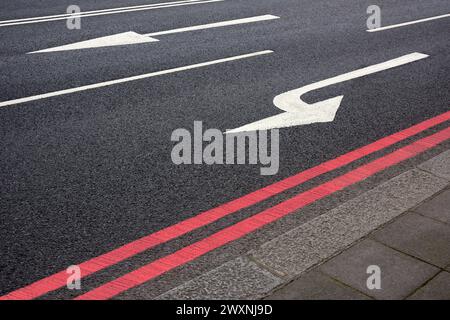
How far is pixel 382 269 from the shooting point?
3.81 m

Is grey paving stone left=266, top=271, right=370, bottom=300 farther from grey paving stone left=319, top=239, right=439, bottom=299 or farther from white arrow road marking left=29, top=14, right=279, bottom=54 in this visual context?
white arrow road marking left=29, top=14, right=279, bottom=54

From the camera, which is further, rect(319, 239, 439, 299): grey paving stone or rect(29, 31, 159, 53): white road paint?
rect(29, 31, 159, 53): white road paint

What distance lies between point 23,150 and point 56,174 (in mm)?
720

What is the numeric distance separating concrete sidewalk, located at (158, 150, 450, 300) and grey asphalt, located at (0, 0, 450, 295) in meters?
0.34

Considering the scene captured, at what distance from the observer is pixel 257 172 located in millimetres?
5477

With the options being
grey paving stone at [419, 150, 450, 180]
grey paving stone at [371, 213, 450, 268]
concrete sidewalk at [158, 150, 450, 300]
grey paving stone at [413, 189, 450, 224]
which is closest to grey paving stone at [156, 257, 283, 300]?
concrete sidewalk at [158, 150, 450, 300]

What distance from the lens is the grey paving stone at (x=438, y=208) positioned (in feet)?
14.8

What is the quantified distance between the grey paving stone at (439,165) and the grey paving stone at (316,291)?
86.8 inches

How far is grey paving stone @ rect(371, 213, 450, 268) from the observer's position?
3.98m

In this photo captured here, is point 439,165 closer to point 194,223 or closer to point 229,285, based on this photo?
point 194,223

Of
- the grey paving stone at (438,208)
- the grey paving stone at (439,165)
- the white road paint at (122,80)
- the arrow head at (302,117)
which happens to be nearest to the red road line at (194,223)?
the grey paving stone at (439,165)

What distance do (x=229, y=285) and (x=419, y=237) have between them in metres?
1.57

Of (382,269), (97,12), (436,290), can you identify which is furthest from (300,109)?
(97,12)
